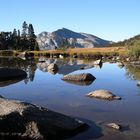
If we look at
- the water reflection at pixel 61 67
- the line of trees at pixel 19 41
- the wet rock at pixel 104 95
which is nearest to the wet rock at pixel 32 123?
the wet rock at pixel 104 95

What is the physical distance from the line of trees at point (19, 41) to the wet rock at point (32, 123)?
146923mm

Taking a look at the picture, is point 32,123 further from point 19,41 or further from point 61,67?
point 19,41

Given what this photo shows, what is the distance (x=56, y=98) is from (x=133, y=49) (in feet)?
217

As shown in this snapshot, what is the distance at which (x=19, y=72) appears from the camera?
1869 inches

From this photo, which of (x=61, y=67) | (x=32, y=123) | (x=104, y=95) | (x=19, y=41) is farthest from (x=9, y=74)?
(x=19, y=41)

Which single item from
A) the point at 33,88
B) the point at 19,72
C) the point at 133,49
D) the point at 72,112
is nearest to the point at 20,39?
the point at 133,49

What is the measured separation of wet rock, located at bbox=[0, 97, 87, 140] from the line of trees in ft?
482

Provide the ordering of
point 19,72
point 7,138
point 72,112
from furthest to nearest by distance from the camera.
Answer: point 19,72
point 72,112
point 7,138

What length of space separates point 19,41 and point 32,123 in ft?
500

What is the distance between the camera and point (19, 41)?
168m

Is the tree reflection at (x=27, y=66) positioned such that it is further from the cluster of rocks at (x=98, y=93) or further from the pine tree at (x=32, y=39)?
the pine tree at (x=32, y=39)

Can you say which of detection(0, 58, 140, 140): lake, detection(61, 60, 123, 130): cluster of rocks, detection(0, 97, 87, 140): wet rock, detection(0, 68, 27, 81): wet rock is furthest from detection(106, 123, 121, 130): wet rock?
detection(0, 68, 27, 81): wet rock

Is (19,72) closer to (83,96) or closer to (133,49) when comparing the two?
(83,96)

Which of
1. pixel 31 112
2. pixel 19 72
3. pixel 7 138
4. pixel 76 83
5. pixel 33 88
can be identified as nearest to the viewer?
pixel 7 138
